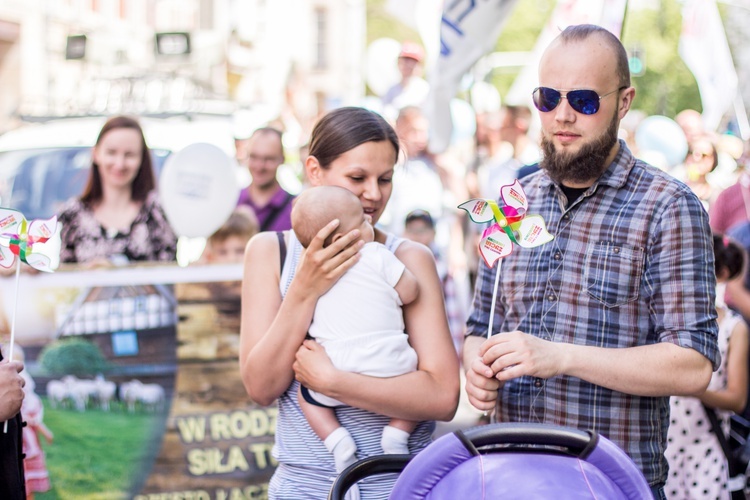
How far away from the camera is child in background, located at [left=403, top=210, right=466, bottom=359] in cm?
693

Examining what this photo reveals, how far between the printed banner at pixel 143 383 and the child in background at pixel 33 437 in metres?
0.02

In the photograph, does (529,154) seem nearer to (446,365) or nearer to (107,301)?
(107,301)

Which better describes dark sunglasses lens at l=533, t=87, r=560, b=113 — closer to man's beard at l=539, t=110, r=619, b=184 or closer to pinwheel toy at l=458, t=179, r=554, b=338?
man's beard at l=539, t=110, r=619, b=184

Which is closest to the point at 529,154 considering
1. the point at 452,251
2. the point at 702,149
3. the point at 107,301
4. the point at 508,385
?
the point at 452,251

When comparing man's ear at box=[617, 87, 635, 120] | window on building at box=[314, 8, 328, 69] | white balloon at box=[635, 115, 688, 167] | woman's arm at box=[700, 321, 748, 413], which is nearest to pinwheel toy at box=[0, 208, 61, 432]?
man's ear at box=[617, 87, 635, 120]

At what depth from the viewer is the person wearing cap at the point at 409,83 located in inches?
384

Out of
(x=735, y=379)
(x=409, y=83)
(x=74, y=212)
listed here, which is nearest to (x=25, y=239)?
(x=74, y=212)

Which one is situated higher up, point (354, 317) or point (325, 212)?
point (325, 212)

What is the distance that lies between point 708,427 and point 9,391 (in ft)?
9.13

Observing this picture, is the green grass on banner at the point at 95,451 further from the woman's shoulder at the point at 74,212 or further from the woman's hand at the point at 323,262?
the woman's hand at the point at 323,262

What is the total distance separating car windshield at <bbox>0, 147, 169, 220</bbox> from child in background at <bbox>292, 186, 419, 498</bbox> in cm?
435

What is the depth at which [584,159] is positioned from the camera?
99.6 inches

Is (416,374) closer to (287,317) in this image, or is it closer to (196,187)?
(287,317)

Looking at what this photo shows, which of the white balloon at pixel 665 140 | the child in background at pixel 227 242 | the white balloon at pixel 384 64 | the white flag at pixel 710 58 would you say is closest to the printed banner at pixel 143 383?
the child in background at pixel 227 242
